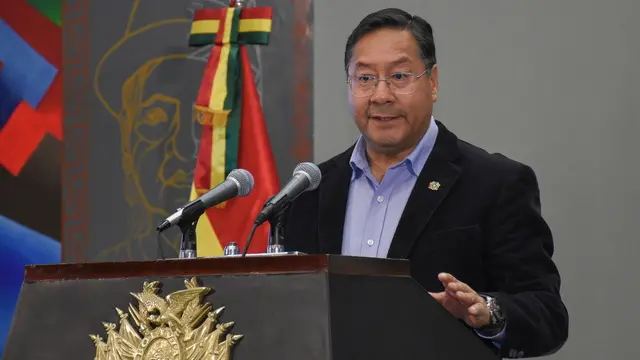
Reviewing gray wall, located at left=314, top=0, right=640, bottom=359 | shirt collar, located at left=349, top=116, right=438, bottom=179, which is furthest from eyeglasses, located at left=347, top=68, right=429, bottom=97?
gray wall, located at left=314, top=0, right=640, bottom=359

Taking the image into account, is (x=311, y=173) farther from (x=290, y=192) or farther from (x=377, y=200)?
(x=377, y=200)

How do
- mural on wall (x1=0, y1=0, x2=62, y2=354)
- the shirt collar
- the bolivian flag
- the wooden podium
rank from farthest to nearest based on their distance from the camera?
mural on wall (x1=0, y1=0, x2=62, y2=354)
the bolivian flag
the shirt collar
the wooden podium

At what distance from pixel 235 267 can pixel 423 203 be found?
757 mm

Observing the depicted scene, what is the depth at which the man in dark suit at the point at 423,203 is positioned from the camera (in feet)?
7.29

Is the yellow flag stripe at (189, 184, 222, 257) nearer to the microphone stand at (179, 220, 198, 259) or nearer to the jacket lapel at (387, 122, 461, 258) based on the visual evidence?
the jacket lapel at (387, 122, 461, 258)

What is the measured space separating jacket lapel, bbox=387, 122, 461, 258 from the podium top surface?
537 millimetres

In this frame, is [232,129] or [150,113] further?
[150,113]

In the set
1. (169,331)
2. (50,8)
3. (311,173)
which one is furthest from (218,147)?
(169,331)

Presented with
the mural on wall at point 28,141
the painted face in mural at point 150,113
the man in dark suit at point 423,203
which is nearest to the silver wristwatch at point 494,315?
the man in dark suit at point 423,203

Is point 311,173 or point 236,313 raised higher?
point 311,173

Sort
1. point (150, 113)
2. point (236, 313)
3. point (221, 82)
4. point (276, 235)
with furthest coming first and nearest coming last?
point (150, 113) < point (221, 82) < point (276, 235) < point (236, 313)

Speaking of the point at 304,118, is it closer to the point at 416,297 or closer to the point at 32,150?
the point at 32,150

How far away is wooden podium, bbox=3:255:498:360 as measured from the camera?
1.58 m

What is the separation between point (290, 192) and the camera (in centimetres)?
193
